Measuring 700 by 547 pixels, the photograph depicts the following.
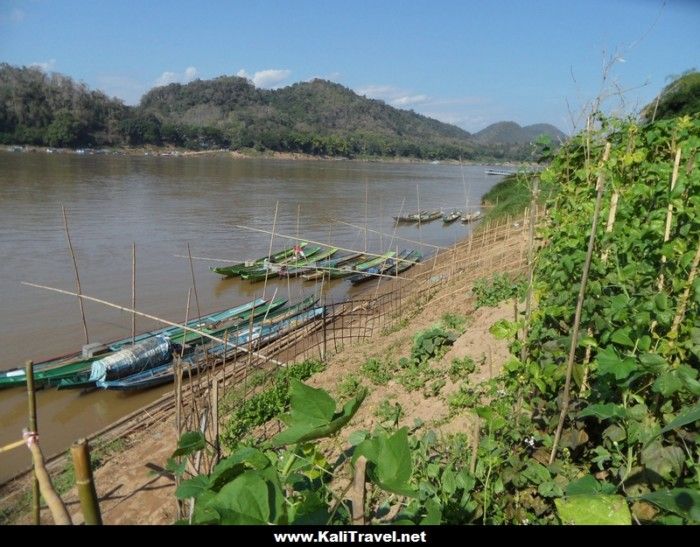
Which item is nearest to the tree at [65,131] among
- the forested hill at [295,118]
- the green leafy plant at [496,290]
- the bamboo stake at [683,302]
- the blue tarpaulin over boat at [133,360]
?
the forested hill at [295,118]

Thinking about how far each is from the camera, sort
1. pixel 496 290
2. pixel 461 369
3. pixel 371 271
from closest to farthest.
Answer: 1. pixel 461 369
2. pixel 496 290
3. pixel 371 271

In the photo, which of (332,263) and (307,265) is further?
(332,263)

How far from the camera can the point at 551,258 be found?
107 inches

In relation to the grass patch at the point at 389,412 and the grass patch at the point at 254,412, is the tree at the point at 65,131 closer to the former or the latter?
the grass patch at the point at 254,412

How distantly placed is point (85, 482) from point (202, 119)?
4925 inches

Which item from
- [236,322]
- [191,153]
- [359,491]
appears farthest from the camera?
[191,153]

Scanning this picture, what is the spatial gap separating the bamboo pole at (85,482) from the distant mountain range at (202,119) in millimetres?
2784

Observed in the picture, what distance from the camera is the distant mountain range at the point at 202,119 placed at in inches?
2525

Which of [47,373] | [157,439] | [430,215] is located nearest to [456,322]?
[157,439]

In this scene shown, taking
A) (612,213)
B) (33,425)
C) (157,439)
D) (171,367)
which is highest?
(612,213)

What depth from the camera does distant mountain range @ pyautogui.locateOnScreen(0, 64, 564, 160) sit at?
2525 inches

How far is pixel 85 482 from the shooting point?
113 centimetres

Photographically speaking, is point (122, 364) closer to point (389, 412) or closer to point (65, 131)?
point (389, 412)

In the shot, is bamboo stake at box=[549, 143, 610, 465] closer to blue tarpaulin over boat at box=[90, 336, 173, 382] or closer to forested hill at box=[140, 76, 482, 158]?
blue tarpaulin over boat at box=[90, 336, 173, 382]
